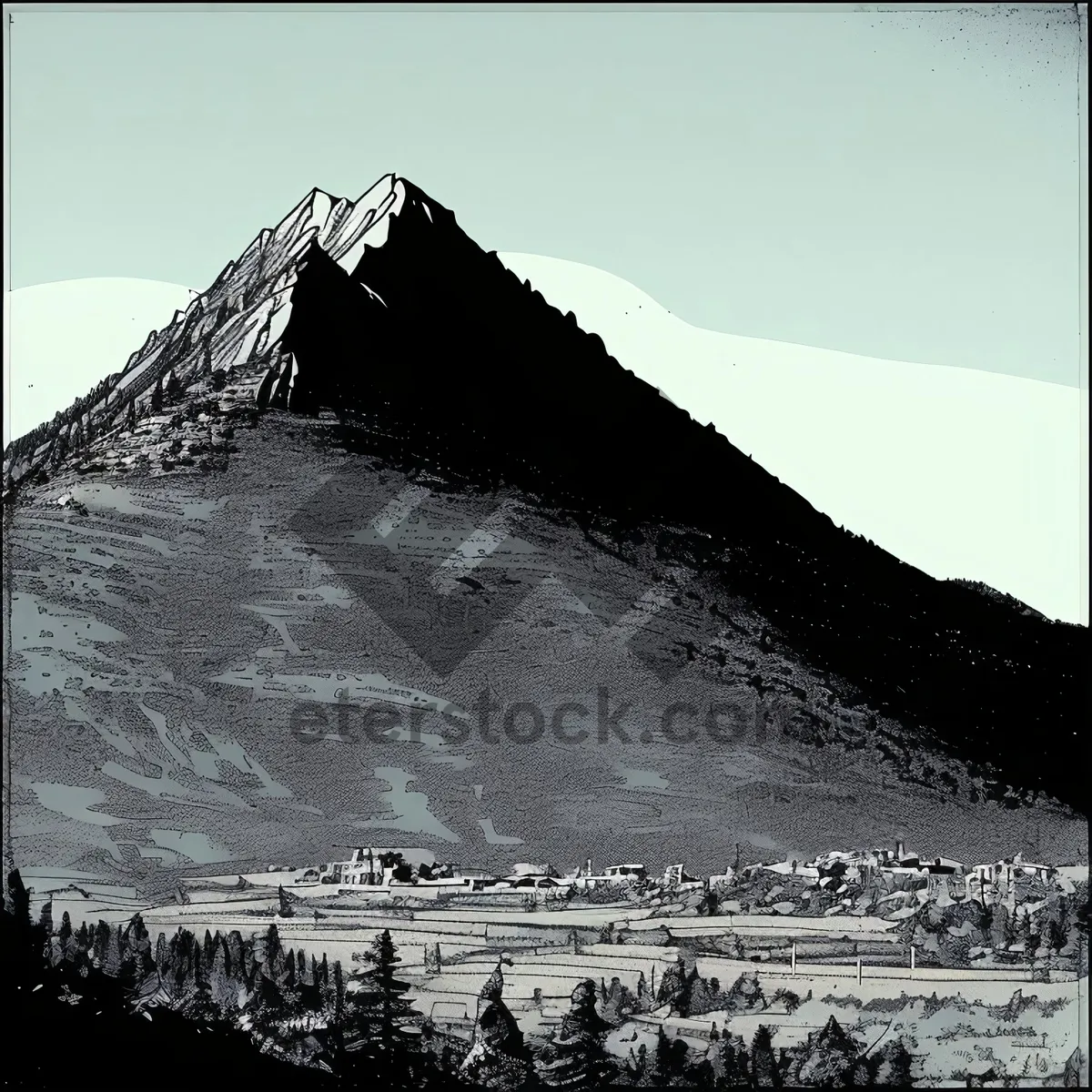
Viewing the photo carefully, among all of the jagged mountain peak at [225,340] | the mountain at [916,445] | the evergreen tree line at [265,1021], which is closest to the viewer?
the evergreen tree line at [265,1021]

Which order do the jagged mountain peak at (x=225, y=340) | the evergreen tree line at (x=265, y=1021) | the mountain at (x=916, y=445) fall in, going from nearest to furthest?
1. the evergreen tree line at (x=265, y=1021)
2. the jagged mountain peak at (x=225, y=340)
3. the mountain at (x=916, y=445)

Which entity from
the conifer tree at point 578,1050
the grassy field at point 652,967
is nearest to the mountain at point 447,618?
the grassy field at point 652,967

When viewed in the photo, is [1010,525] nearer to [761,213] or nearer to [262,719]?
[761,213]

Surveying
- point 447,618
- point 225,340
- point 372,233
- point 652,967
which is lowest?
point 652,967

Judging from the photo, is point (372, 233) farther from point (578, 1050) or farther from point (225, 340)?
point (578, 1050)

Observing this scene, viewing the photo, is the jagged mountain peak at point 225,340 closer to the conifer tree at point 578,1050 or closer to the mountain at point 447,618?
the mountain at point 447,618

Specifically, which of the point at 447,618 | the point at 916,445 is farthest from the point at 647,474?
the point at 916,445

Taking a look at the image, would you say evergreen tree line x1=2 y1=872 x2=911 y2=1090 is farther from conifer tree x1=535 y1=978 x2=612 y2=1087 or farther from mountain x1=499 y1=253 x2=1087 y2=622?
mountain x1=499 y1=253 x2=1087 y2=622

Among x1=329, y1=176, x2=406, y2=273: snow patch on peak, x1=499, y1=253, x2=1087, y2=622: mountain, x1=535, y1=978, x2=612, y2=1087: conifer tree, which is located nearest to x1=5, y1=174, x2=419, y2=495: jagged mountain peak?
x1=329, y1=176, x2=406, y2=273: snow patch on peak

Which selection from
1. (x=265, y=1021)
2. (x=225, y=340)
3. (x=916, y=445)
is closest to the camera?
(x=265, y=1021)
